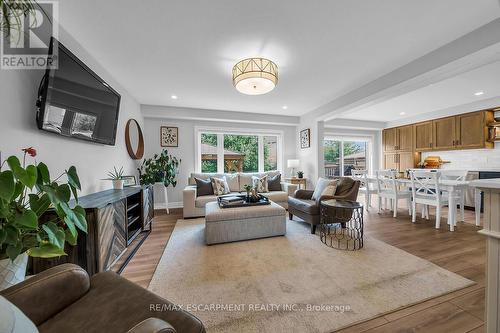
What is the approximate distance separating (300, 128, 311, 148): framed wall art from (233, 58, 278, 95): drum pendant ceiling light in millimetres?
2915

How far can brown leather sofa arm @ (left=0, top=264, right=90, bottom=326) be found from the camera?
0.80 m

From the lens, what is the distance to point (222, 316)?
137 cm

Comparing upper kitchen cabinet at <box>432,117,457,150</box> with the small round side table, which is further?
upper kitchen cabinet at <box>432,117,457,150</box>

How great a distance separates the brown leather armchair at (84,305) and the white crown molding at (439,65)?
11.0ft

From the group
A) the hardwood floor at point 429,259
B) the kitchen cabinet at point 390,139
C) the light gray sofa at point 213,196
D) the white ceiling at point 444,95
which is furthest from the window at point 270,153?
the kitchen cabinet at point 390,139

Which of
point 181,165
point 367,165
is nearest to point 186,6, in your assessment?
point 181,165

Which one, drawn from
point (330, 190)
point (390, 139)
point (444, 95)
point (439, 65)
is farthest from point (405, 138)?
point (330, 190)

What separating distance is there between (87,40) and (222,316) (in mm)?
2985

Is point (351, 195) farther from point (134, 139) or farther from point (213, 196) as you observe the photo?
point (134, 139)

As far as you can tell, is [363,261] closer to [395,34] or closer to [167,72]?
[395,34]

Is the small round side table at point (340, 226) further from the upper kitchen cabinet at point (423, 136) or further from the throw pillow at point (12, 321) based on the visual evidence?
the upper kitchen cabinet at point (423, 136)

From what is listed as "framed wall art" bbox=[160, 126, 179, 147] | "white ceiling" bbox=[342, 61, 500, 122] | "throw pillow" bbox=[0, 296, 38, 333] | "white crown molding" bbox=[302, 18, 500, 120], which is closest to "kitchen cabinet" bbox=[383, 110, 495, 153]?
"white ceiling" bbox=[342, 61, 500, 122]

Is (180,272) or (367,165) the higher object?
(367,165)

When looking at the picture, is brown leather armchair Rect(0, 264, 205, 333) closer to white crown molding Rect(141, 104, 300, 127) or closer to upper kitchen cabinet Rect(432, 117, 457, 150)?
white crown molding Rect(141, 104, 300, 127)
